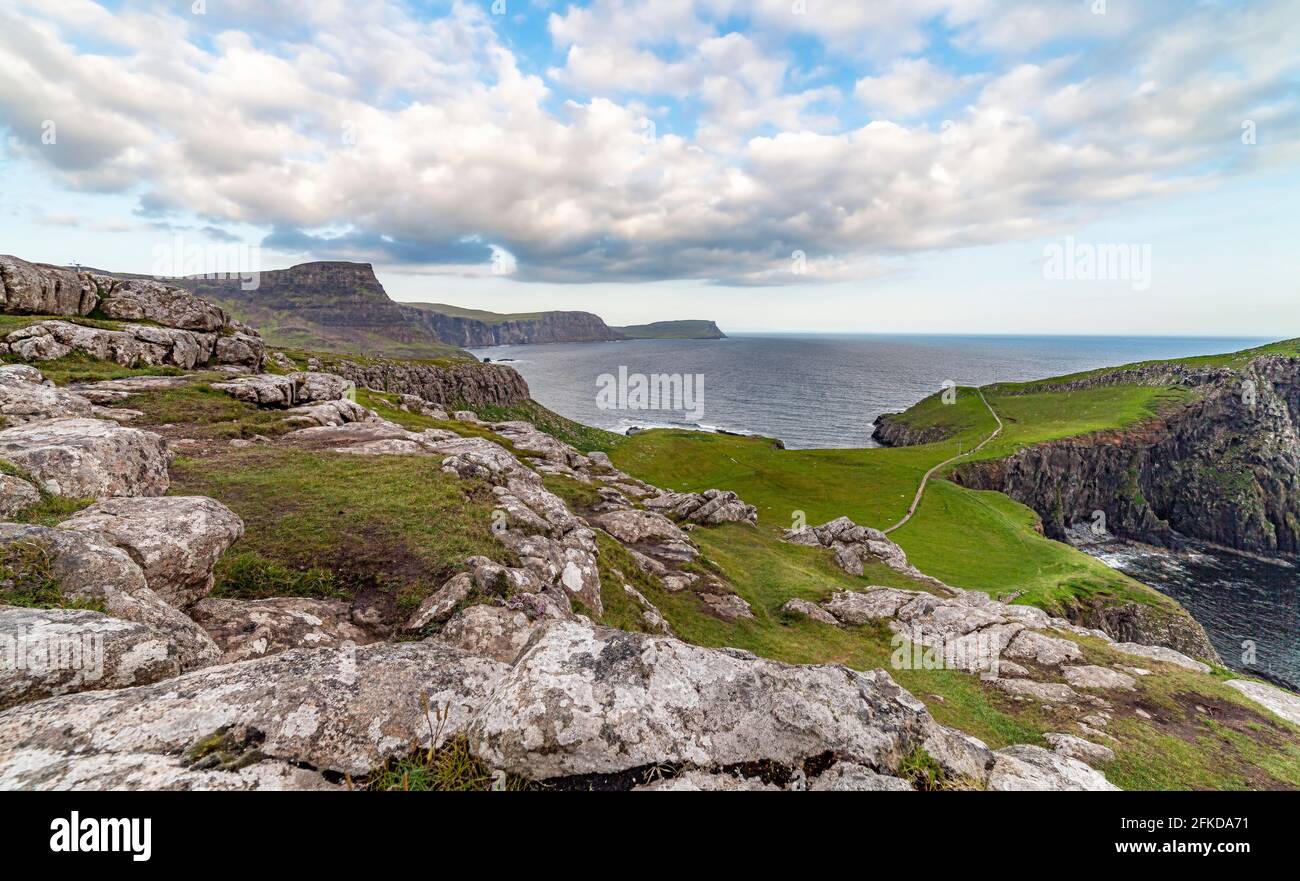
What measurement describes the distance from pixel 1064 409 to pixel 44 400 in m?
183

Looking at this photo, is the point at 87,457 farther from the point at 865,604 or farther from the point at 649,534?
the point at 865,604

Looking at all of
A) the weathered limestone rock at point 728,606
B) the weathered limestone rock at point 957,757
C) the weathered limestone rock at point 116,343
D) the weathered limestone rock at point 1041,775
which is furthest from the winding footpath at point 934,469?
the weathered limestone rock at point 116,343

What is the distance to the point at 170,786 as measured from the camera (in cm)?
446

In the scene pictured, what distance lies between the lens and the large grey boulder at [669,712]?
574 cm

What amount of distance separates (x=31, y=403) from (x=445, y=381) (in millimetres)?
108329

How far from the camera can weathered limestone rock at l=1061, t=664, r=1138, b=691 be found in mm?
24016

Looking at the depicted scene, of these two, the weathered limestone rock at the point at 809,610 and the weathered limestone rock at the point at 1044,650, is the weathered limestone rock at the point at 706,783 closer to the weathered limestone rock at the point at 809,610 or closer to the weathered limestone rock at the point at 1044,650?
the weathered limestone rock at the point at 809,610

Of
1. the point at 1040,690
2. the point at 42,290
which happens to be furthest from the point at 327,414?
the point at 1040,690

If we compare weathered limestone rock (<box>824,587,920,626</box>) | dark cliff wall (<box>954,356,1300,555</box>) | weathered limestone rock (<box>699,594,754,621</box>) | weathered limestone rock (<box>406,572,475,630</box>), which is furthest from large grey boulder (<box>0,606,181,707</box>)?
dark cliff wall (<box>954,356,1300,555</box>)

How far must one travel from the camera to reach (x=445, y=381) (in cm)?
12394

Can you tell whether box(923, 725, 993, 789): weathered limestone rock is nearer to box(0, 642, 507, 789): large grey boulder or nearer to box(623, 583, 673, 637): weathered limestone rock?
box(0, 642, 507, 789): large grey boulder

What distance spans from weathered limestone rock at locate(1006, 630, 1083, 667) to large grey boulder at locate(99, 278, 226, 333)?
74.0 meters
